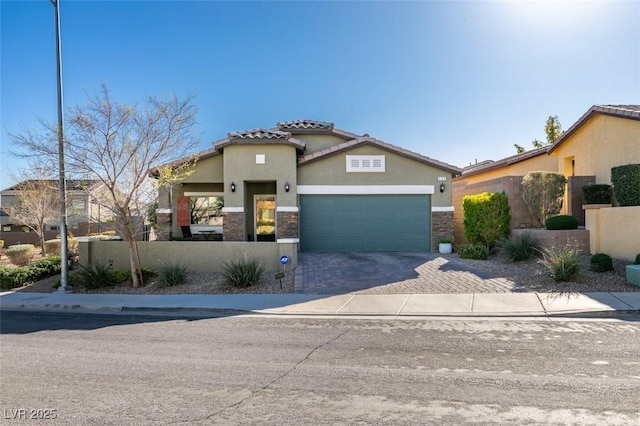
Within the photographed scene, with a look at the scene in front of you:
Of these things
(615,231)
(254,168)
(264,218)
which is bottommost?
(615,231)

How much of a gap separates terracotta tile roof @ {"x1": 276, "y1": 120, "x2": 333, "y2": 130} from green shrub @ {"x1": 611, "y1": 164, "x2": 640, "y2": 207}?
1283 centimetres

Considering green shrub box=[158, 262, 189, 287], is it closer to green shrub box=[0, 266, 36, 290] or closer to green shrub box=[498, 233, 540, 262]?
green shrub box=[0, 266, 36, 290]

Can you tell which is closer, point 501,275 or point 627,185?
point 501,275

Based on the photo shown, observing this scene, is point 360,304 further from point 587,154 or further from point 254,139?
point 587,154

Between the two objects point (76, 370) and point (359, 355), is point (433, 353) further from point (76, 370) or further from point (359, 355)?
point (76, 370)

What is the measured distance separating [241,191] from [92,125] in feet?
20.0

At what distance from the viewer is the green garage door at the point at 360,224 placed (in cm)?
1664

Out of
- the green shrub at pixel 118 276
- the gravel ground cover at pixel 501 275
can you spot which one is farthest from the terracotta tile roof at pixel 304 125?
the green shrub at pixel 118 276

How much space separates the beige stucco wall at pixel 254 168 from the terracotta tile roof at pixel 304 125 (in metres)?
4.83

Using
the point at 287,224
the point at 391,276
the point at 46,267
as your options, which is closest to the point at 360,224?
the point at 287,224

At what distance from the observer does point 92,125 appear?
11648 millimetres

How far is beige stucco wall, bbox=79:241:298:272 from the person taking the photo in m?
13.3

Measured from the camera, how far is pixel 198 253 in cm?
1366

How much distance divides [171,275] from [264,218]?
795 cm
